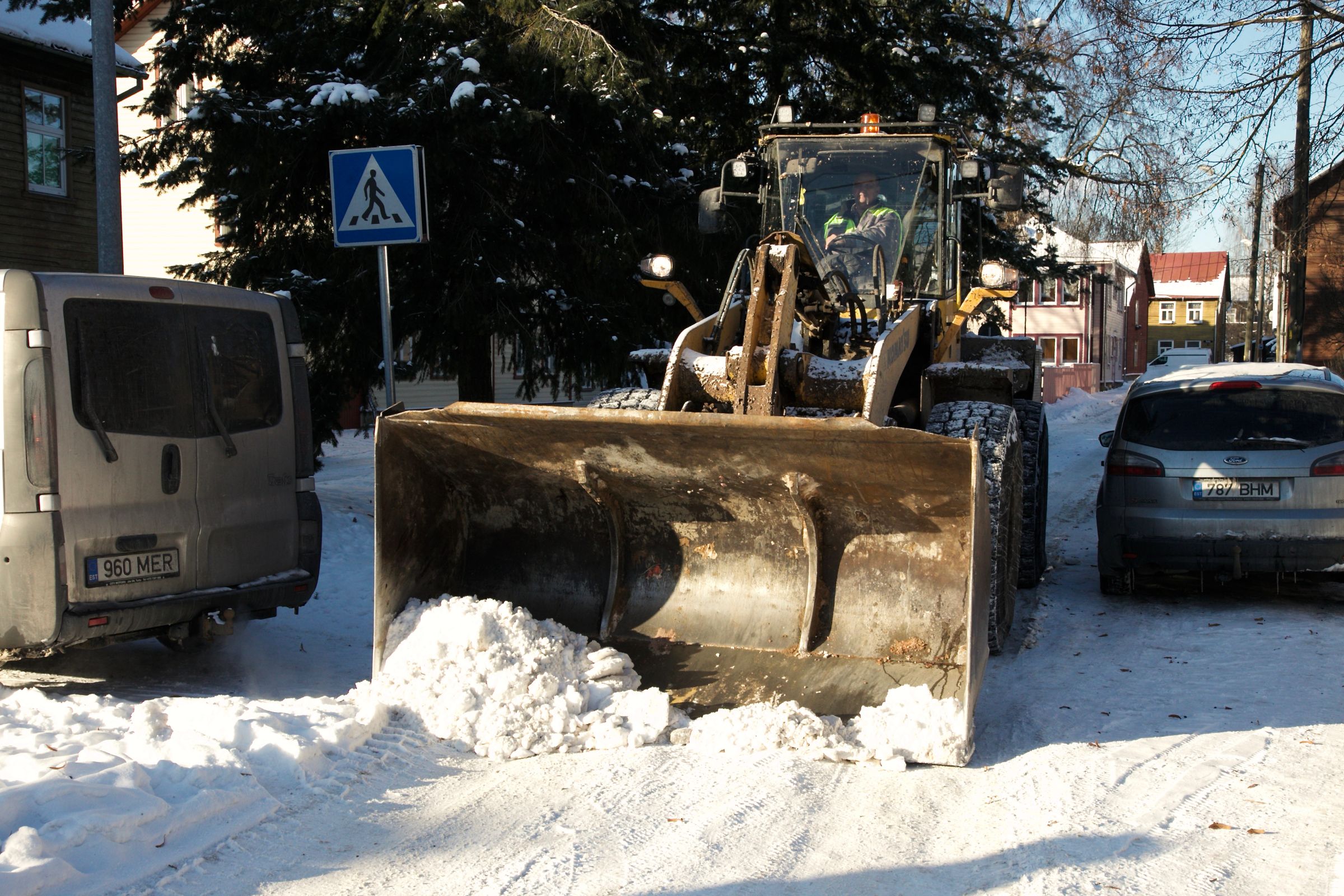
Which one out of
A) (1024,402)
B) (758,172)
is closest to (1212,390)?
(1024,402)

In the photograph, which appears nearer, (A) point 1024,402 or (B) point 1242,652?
(B) point 1242,652

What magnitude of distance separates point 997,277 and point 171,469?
4.61 meters

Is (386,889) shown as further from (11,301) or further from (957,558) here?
(11,301)

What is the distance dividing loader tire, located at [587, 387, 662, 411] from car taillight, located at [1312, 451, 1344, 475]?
4.00 meters

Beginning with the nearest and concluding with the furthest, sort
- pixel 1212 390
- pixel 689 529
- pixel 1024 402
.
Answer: pixel 689 529 → pixel 1212 390 → pixel 1024 402

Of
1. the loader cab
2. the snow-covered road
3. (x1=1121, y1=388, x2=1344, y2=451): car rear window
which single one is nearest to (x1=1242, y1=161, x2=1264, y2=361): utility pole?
(x1=1121, y1=388, x2=1344, y2=451): car rear window

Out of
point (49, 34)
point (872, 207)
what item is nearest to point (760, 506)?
point (872, 207)

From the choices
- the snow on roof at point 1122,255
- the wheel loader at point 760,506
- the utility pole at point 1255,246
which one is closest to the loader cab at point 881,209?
the wheel loader at point 760,506

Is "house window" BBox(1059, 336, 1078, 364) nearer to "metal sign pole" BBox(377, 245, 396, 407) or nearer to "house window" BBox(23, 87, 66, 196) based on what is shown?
"house window" BBox(23, 87, 66, 196)

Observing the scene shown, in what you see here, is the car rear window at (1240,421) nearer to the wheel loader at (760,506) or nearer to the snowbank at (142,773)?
the wheel loader at (760,506)

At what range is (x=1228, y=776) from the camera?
4.39 m

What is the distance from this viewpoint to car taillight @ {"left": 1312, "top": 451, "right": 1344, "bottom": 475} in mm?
7059

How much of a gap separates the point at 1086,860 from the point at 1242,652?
10.6 ft

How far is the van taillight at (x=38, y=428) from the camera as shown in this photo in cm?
512
